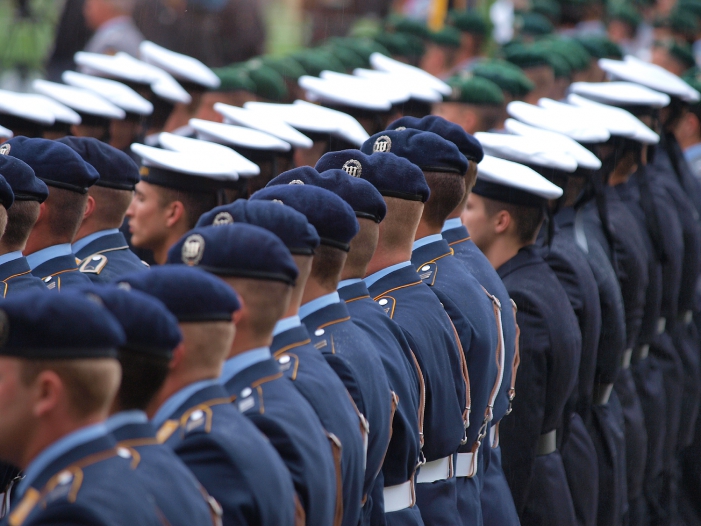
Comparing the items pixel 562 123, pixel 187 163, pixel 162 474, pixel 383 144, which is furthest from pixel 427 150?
pixel 162 474

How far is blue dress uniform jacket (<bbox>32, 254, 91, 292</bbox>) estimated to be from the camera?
3.93 meters

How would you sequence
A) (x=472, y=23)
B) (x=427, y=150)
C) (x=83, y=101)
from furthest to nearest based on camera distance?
1. (x=472, y=23)
2. (x=83, y=101)
3. (x=427, y=150)

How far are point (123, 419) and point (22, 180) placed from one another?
5.82 ft

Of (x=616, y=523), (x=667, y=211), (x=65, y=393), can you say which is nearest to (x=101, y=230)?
(x=65, y=393)

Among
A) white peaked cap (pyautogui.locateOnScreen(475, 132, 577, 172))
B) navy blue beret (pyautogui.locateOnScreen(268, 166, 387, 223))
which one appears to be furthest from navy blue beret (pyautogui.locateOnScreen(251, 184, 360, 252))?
white peaked cap (pyautogui.locateOnScreen(475, 132, 577, 172))

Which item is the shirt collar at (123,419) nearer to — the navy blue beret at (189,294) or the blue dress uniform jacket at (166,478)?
the blue dress uniform jacket at (166,478)

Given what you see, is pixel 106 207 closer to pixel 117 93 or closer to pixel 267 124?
pixel 267 124

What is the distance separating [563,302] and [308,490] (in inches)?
95.7

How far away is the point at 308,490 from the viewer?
104 inches

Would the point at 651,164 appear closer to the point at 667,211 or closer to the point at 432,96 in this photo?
the point at 667,211

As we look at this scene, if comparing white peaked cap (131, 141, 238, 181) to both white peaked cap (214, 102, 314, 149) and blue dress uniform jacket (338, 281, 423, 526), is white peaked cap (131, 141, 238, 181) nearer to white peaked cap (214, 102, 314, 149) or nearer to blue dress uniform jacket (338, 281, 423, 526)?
white peaked cap (214, 102, 314, 149)

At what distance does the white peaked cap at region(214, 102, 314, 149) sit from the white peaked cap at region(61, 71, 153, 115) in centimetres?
56

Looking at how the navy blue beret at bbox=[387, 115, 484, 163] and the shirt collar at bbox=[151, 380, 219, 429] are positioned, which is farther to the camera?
the navy blue beret at bbox=[387, 115, 484, 163]

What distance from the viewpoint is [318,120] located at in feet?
19.0
